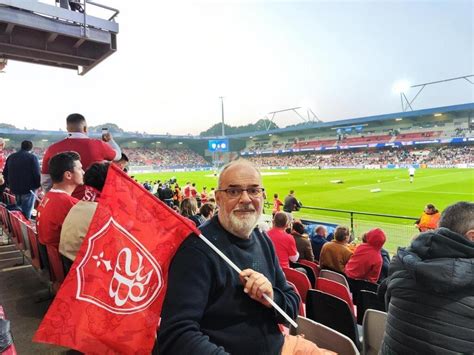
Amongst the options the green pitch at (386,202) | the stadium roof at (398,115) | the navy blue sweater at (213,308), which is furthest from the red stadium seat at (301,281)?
the stadium roof at (398,115)

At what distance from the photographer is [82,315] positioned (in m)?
1.50

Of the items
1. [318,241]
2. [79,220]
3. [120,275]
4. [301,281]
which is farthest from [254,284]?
[318,241]

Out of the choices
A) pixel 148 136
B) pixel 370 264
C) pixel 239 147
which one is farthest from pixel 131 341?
pixel 239 147

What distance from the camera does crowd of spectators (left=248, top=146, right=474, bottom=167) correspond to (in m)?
44.4

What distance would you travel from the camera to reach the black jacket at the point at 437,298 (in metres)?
1.56

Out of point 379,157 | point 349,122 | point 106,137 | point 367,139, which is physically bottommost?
point 379,157

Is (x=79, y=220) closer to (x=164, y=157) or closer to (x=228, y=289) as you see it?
(x=228, y=289)

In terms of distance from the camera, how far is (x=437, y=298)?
5.31ft

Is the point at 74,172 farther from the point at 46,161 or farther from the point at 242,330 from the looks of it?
the point at 242,330

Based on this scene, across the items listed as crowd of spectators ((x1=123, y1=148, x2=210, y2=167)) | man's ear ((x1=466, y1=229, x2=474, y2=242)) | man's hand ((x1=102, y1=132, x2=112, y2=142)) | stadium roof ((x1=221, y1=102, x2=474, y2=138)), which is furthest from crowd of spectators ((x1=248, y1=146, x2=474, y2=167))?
man's ear ((x1=466, y1=229, x2=474, y2=242))

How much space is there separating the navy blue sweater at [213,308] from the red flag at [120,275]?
139mm

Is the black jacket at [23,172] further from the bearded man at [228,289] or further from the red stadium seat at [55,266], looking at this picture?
the bearded man at [228,289]

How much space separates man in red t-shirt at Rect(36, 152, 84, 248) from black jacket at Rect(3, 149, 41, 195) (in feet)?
10.0

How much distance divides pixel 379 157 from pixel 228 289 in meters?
57.9
